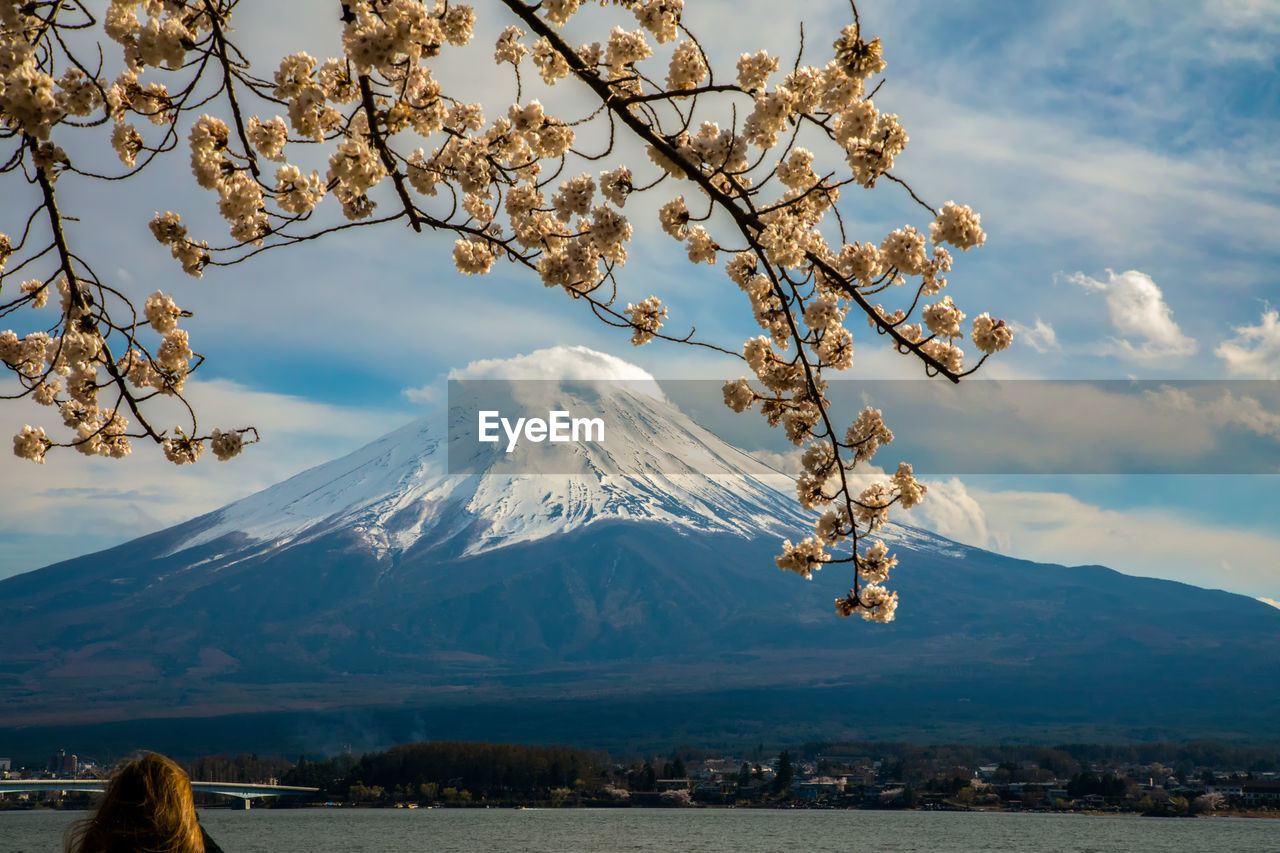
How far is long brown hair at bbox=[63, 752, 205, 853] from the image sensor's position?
256 cm

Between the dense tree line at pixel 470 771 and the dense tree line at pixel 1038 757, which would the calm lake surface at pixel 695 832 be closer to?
the dense tree line at pixel 470 771

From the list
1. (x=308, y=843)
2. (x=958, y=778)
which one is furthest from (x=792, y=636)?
(x=308, y=843)

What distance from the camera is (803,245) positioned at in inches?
155

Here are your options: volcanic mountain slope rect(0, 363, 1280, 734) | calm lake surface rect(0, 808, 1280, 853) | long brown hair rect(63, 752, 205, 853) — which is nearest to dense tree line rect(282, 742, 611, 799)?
calm lake surface rect(0, 808, 1280, 853)

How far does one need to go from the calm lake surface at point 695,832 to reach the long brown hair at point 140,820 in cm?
5397

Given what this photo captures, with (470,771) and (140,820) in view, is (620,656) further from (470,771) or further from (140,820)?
(140,820)

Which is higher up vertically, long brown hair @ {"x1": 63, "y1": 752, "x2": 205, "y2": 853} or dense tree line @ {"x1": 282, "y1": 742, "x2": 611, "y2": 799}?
long brown hair @ {"x1": 63, "y1": 752, "x2": 205, "y2": 853}

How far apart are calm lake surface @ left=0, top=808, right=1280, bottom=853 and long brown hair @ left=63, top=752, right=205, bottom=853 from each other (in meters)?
54.0

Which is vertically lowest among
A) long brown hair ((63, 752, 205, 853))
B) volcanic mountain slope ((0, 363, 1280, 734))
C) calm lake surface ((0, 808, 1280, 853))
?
calm lake surface ((0, 808, 1280, 853))

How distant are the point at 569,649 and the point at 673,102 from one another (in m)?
199

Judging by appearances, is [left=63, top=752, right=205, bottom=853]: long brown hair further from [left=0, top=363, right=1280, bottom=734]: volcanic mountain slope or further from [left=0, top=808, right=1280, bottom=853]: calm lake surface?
[left=0, top=363, right=1280, bottom=734]: volcanic mountain slope

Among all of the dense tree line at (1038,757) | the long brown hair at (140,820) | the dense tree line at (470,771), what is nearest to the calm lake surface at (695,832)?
the dense tree line at (470,771)

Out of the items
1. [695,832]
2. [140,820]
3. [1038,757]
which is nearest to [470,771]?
[695,832]

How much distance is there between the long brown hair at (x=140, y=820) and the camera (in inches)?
101
